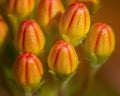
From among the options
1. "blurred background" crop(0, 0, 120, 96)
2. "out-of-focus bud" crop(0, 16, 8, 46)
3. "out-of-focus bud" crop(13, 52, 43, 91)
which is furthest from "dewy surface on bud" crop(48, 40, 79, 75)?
"blurred background" crop(0, 0, 120, 96)

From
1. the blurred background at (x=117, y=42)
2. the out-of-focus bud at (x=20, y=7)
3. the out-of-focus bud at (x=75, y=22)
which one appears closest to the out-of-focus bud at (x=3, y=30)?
the out-of-focus bud at (x=20, y=7)

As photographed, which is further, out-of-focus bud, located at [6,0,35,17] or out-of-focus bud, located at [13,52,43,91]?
out-of-focus bud, located at [6,0,35,17]

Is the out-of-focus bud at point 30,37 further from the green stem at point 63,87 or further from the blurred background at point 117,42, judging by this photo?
the blurred background at point 117,42

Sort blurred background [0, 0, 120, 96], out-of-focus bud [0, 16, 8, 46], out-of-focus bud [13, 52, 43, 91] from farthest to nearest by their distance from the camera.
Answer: blurred background [0, 0, 120, 96] → out-of-focus bud [0, 16, 8, 46] → out-of-focus bud [13, 52, 43, 91]

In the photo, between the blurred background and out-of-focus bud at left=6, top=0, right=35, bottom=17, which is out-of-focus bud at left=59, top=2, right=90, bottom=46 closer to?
out-of-focus bud at left=6, top=0, right=35, bottom=17

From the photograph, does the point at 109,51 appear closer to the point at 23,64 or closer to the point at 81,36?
the point at 81,36

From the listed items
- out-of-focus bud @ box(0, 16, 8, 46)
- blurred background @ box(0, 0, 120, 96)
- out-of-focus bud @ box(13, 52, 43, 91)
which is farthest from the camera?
blurred background @ box(0, 0, 120, 96)

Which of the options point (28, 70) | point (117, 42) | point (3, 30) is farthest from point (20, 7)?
point (117, 42)
